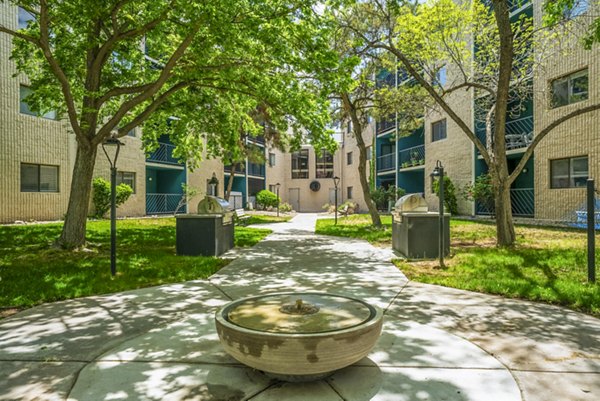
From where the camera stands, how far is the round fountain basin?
9.08 feet

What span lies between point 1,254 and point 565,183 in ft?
63.6

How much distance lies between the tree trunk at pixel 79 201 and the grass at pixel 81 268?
42cm

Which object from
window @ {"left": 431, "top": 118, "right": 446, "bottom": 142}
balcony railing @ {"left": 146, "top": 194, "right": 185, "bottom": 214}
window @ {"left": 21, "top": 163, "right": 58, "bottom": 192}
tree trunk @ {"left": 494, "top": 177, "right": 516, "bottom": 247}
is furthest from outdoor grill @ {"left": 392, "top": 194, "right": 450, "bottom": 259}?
balcony railing @ {"left": 146, "top": 194, "right": 185, "bottom": 214}

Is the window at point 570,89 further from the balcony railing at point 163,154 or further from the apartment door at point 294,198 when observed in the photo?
the apartment door at point 294,198

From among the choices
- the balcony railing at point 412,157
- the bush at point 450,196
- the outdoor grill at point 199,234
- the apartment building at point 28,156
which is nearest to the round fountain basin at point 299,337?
the outdoor grill at point 199,234

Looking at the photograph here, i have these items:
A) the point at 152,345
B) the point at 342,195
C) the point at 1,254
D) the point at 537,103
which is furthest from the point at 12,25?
the point at 342,195

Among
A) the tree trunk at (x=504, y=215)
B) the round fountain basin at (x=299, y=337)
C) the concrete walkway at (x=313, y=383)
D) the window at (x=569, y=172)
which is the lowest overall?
the concrete walkway at (x=313, y=383)

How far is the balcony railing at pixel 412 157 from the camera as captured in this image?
26575 mm

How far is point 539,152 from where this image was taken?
1684 centimetres

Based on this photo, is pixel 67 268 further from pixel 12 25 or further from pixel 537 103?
pixel 537 103

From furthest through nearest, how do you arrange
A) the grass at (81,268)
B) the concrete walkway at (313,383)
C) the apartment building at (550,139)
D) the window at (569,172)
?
the window at (569,172)
the apartment building at (550,139)
the grass at (81,268)
the concrete walkway at (313,383)

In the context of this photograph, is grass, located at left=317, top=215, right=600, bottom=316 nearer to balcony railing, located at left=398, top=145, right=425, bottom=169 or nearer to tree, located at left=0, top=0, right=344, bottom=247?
tree, located at left=0, top=0, right=344, bottom=247

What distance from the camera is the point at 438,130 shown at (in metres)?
25.0

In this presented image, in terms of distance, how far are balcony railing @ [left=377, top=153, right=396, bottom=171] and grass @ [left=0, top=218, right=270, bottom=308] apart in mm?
21957
